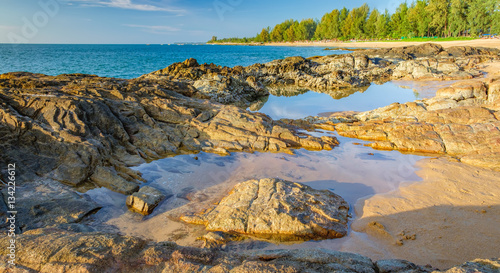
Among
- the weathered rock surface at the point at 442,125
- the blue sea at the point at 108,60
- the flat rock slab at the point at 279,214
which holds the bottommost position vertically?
the flat rock slab at the point at 279,214

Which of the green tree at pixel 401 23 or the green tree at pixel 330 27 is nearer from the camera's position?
the green tree at pixel 401 23

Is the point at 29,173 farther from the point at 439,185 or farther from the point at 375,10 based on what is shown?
the point at 375,10

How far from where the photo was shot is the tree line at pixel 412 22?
58.2 metres

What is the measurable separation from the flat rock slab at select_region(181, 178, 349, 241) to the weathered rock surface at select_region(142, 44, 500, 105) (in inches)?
487

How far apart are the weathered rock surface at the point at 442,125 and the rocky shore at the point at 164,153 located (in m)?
0.04

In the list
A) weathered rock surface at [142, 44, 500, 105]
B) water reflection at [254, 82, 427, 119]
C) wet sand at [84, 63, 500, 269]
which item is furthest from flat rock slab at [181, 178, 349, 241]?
weathered rock surface at [142, 44, 500, 105]

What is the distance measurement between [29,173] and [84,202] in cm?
163

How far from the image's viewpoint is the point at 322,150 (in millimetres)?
9758

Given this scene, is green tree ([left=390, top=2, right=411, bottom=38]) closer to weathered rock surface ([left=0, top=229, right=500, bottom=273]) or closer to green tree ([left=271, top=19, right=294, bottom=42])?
green tree ([left=271, top=19, right=294, bottom=42])

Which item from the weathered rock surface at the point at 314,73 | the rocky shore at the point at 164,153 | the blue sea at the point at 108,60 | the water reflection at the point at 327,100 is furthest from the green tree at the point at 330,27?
the rocky shore at the point at 164,153

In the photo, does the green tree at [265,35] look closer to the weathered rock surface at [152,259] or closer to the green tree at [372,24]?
the green tree at [372,24]

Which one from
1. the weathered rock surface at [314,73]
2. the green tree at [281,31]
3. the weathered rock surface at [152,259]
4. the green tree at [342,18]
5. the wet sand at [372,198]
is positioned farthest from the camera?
the green tree at [281,31]

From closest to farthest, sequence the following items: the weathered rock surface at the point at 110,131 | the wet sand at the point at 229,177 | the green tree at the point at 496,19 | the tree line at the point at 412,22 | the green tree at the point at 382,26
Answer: the wet sand at the point at 229,177, the weathered rock surface at the point at 110,131, the green tree at the point at 496,19, the tree line at the point at 412,22, the green tree at the point at 382,26

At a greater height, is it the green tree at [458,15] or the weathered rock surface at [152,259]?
the green tree at [458,15]
